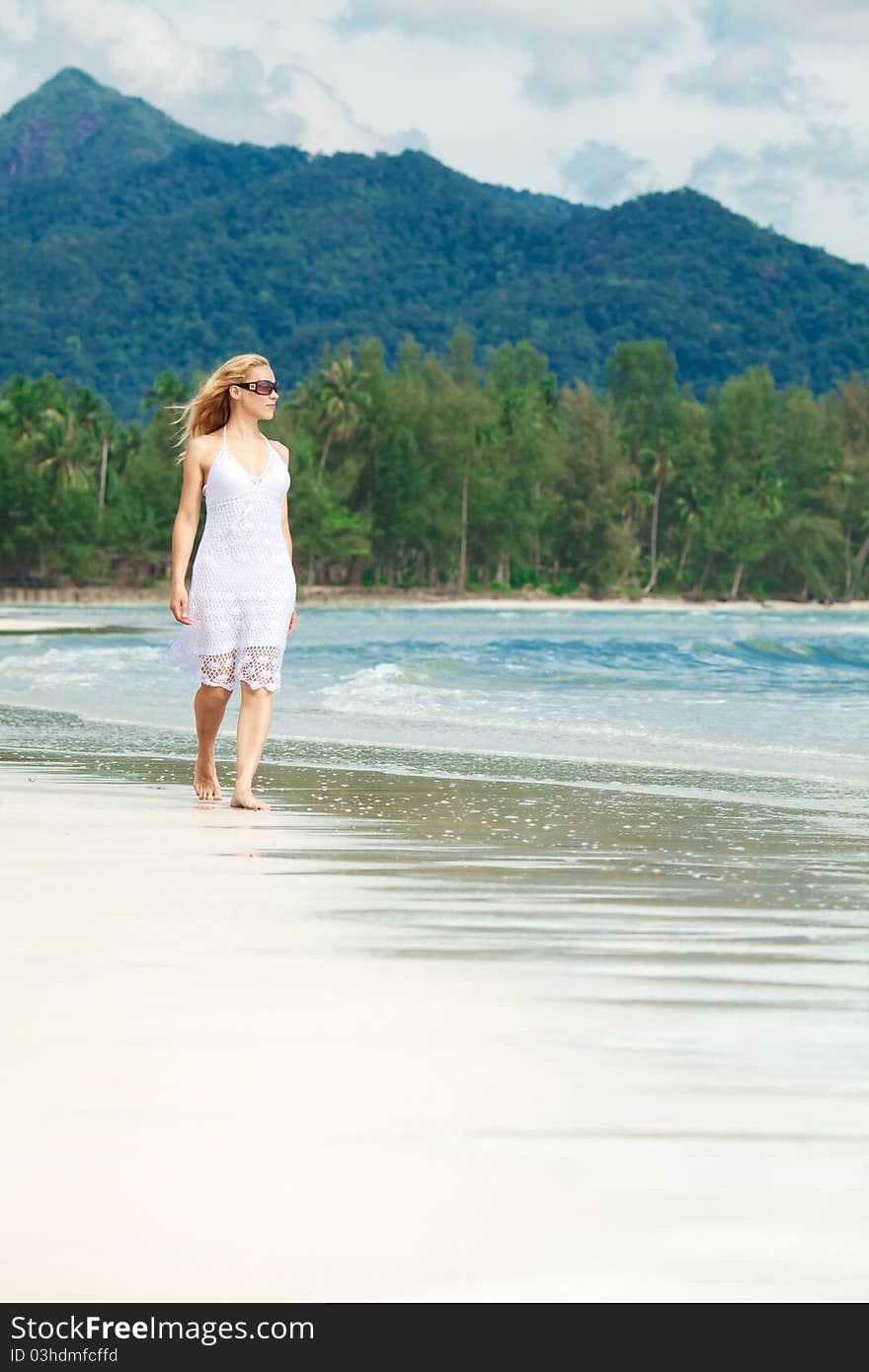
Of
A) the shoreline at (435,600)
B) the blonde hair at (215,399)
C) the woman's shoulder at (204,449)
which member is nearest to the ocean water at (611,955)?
the woman's shoulder at (204,449)

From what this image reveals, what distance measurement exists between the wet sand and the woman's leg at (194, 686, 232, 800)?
1.72m

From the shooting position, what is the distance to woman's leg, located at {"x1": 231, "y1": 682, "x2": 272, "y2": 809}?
304 inches

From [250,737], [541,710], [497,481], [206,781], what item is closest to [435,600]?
[497,481]

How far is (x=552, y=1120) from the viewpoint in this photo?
124 inches

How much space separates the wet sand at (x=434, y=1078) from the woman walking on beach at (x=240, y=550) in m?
1.55

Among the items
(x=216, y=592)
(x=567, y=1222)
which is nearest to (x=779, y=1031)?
(x=567, y=1222)

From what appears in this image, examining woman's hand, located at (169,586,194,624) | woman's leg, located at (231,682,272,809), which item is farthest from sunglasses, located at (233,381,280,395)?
woman's leg, located at (231,682,272,809)

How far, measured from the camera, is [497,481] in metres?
105

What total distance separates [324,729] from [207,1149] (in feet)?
33.4

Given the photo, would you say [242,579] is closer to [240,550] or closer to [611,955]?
[240,550]

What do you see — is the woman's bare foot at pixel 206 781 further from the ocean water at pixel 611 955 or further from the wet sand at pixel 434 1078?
the wet sand at pixel 434 1078

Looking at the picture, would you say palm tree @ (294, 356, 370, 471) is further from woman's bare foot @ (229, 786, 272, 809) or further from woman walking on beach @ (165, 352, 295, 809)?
woman's bare foot @ (229, 786, 272, 809)

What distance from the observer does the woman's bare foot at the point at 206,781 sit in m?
8.10

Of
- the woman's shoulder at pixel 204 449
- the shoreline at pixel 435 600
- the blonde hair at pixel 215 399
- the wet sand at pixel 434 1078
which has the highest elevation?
the blonde hair at pixel 215 399
